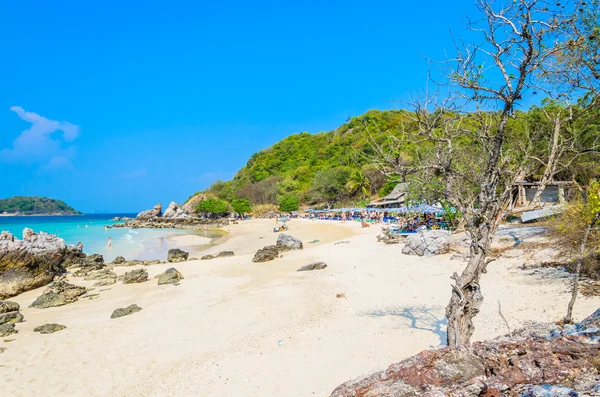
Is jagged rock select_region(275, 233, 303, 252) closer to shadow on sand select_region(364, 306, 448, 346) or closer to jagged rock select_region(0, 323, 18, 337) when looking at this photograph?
shadow on sand select_region(364, 306, 448, 346)

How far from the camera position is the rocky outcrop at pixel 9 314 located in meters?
10.7

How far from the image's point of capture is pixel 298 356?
677 cm

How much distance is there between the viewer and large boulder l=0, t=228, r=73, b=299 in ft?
50.8

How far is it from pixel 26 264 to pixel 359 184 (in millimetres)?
50555

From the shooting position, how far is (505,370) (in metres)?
2.11

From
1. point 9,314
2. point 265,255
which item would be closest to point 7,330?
point 9,314

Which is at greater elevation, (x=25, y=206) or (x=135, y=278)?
(x=25, y=206)

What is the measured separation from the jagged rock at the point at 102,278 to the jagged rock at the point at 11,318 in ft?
17.3

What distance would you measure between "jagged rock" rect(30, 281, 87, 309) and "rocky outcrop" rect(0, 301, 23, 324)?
85 centimetres

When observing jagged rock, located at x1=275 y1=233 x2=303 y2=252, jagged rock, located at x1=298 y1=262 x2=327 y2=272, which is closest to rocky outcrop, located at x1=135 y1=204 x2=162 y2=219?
jagged rock, located at x1=275 y1=233 x2=303 y2=252

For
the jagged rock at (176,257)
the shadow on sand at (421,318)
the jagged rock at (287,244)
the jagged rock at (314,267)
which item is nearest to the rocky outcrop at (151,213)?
the jagged rock at (176,257)

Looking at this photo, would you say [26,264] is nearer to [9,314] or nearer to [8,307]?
[8,307]

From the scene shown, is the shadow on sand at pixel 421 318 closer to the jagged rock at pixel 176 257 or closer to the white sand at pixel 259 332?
the white sand at pixel 259 332

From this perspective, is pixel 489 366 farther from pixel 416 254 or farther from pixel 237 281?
pixel 416 254
